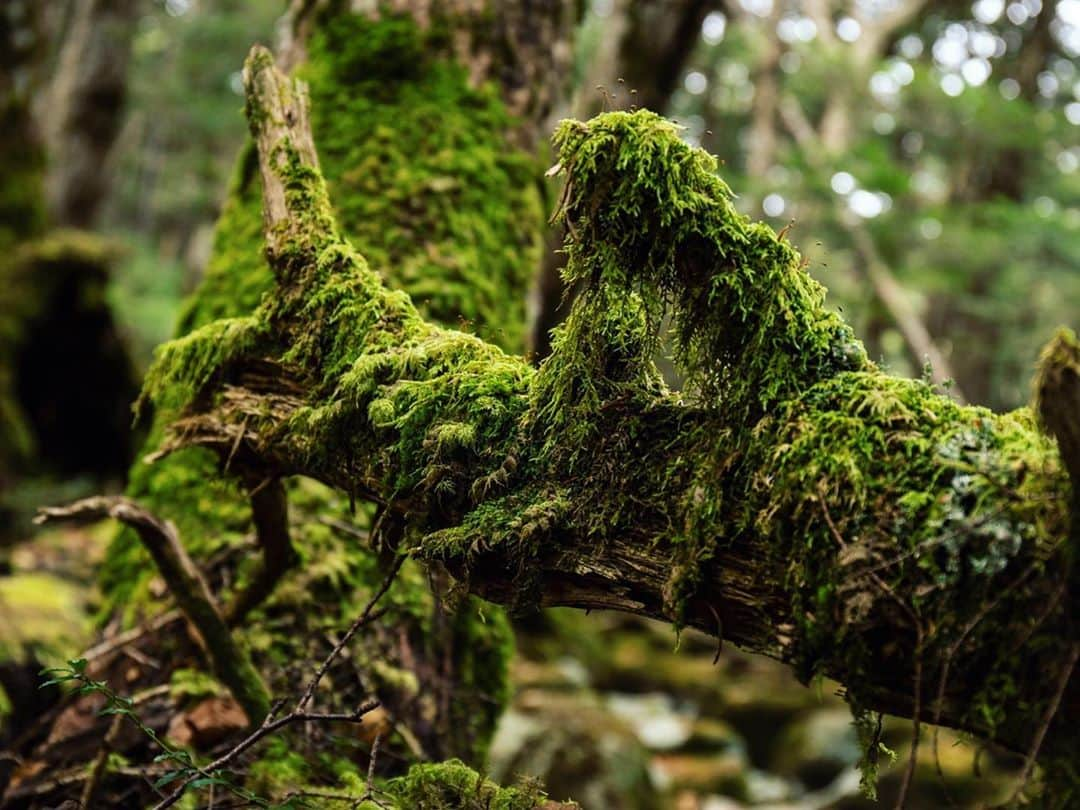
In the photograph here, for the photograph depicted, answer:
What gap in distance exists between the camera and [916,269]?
11.5 metres

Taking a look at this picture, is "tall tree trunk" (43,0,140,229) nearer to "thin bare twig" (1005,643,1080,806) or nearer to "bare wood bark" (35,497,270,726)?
"bare wood bark" (35,497,270,726)

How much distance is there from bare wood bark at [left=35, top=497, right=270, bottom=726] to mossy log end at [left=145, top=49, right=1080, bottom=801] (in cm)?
69

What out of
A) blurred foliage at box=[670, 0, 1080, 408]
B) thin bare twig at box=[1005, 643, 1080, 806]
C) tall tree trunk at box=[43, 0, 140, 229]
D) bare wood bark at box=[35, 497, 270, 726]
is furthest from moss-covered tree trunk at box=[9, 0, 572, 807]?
tall tree trunk at box=[43, 0, 140, 229]

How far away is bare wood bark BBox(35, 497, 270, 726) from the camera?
2.62 metres

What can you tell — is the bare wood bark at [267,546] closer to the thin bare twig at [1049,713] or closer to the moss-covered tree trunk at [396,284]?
the moss-covered tree trunk at [396,284]

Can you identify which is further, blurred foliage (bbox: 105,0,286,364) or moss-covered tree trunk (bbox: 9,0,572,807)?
blurred foliage (bbox: 105,0,286,364)

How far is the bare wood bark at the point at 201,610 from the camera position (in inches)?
103

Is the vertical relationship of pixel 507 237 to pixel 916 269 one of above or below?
below

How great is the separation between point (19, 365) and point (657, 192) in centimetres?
748

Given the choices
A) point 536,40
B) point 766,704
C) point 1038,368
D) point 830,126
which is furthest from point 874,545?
point 830,126

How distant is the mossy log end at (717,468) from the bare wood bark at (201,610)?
0.69 metres

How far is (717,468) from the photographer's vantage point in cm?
Answer: 172

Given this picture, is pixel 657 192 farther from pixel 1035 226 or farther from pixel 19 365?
pixel 1035 226

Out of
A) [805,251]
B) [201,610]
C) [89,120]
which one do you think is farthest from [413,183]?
[89,120]
